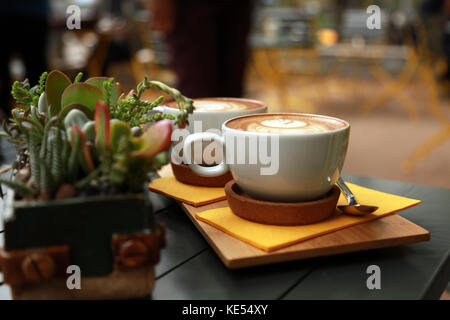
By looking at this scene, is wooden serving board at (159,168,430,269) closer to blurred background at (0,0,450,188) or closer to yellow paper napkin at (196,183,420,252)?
yellow paper napkin at (196,183,420,252)

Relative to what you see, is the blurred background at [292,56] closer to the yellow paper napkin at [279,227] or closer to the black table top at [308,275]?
the yellow paper napkin at [279,227]

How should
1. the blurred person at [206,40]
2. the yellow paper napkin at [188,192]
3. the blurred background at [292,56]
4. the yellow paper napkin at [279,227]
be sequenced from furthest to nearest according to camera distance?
the blurred background at [292,56] < the blurred person at [206,40] < the yellow paper napkin at [188,192] < the yellow paper napkin at [279,227]

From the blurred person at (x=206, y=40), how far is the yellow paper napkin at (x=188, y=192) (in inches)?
49.5

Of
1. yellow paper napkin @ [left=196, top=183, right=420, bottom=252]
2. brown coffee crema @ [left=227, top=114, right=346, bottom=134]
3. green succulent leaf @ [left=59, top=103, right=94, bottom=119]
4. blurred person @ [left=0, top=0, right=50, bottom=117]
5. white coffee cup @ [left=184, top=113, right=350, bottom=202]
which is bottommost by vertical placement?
yellow paper napkin @ [left=196, top=183, right=420, bottom=252]

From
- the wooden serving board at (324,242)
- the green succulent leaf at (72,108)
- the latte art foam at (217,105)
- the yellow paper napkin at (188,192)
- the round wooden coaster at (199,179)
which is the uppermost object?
the green succulent leaf at (72,108)

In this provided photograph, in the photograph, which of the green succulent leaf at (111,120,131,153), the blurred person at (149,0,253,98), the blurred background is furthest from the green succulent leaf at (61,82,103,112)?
the blurred person at (149,0,253,98)

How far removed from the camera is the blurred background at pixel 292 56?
208 cm

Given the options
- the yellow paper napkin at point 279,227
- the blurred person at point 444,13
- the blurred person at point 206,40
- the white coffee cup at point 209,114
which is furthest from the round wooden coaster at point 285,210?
the blurred person at point 444,13

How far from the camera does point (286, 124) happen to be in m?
0.70

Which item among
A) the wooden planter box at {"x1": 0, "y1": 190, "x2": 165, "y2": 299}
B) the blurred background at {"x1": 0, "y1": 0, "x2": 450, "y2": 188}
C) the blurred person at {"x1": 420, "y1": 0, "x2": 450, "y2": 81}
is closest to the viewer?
the wooden planter box at {"x1": 0, "y1": 190, "x2": 165, "y2": 299}

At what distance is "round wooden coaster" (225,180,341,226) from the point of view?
0.65 m

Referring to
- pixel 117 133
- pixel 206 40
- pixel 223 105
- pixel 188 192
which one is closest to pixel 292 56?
pixel 206 40

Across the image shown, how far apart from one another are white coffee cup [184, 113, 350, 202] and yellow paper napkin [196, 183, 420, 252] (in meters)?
0.04
